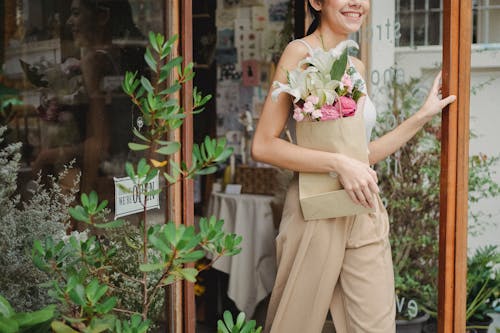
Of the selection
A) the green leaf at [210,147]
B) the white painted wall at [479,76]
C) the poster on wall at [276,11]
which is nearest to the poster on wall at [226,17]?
the poster on wall at [276,11]

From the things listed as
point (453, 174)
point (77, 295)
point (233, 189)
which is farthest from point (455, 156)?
point (233, 189)

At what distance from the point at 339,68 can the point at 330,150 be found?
1.04ft

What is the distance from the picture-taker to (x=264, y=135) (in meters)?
2.56

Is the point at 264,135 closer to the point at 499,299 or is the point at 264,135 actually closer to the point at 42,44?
the point at 42,44

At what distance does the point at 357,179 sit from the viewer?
2379mm

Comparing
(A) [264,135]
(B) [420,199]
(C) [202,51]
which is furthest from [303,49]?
(C) [202,51]

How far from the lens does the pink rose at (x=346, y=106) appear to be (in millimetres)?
2330

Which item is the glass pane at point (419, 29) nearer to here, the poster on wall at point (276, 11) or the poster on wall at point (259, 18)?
the poster on wall at point (276, 11)

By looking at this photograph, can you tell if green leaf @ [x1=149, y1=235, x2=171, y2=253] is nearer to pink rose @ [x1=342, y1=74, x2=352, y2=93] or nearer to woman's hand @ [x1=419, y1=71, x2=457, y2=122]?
pink rose @ [x1=342, y1=74, x2=352, y2=93]

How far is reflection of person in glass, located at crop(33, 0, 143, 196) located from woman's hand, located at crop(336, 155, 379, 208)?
2.75ft

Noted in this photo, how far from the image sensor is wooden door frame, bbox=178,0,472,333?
2.79 meters

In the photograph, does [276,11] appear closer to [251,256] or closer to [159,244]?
[251,256]

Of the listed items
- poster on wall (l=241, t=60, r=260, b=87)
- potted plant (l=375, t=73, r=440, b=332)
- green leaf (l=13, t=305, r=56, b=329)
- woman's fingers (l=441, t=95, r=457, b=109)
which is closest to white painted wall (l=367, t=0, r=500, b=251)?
potted plant (l=375, t=73, r=440, b=332)

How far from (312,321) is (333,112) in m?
0.78
